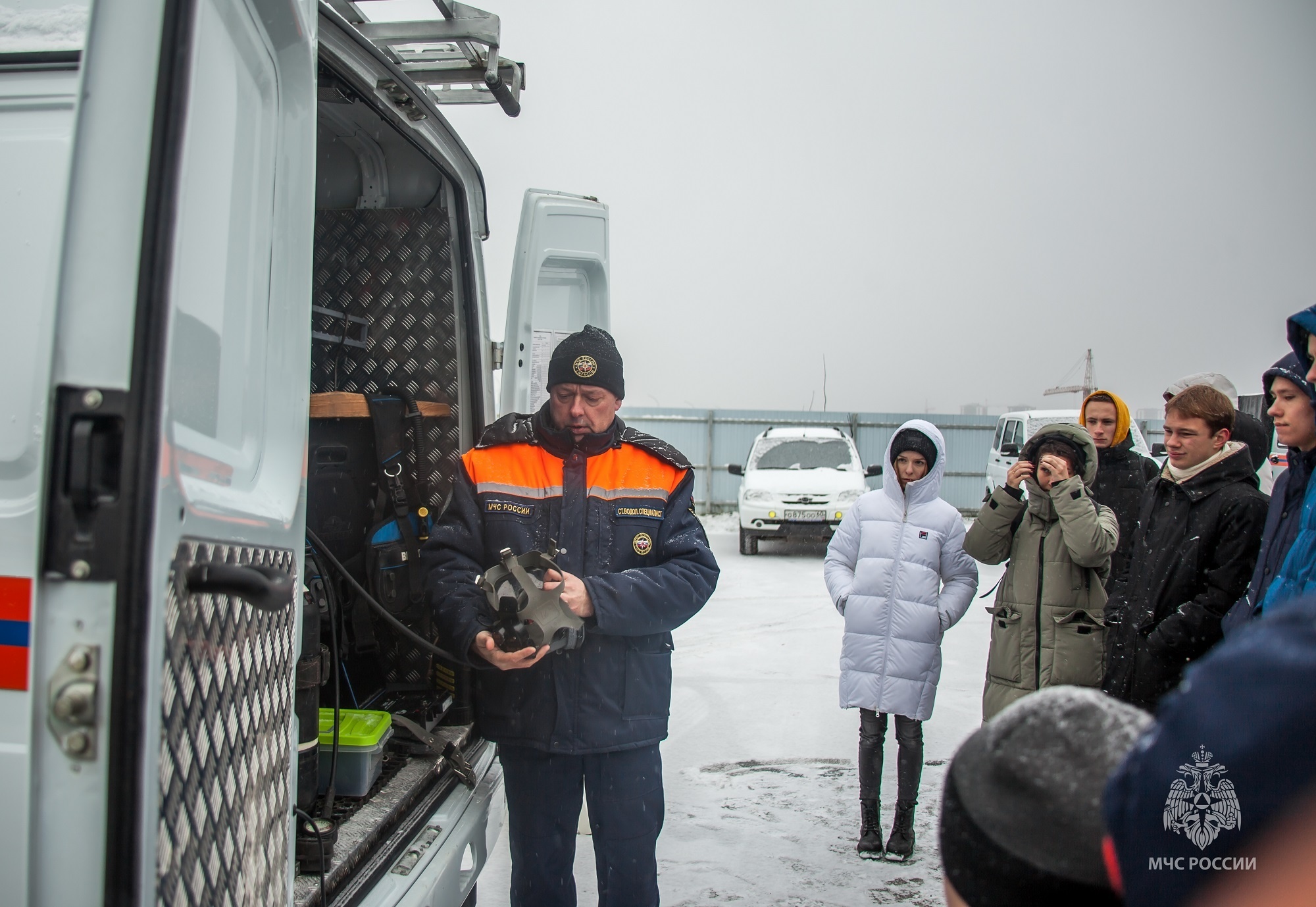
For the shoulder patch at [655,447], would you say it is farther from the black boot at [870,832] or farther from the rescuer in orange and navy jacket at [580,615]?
the black boot at [870,832]

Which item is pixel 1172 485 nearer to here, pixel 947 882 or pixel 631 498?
pixel 631 498

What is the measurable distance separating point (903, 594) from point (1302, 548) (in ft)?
4.61

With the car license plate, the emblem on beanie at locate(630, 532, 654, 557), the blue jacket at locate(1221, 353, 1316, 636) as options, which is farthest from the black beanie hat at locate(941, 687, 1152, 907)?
the car license plate

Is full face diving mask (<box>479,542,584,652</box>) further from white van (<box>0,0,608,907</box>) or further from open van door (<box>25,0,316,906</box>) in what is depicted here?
open van door (<box>25,0,316,906</box>)

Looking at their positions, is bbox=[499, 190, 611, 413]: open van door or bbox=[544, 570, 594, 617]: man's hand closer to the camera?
bbox=[544, 570, 594, 617]: man's hand

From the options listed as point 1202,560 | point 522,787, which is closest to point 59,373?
point 522,787

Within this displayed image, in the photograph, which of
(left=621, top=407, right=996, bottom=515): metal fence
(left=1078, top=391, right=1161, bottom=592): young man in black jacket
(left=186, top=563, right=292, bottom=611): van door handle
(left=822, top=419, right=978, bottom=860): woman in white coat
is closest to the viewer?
(left=186, top=563, right=292, bottom=611): van door handle

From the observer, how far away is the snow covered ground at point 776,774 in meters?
2.91

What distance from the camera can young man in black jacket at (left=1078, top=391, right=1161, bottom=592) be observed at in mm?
3670

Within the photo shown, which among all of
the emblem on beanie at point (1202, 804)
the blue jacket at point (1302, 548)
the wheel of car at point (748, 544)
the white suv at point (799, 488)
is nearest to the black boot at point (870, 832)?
the blue jacket at point (1302, 548)

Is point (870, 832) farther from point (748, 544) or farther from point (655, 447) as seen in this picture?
point (748, 544)

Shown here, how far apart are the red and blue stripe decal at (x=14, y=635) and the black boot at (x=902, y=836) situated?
9.72 ft

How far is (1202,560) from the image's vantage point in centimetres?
271

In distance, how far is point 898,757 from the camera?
3.20 meters
